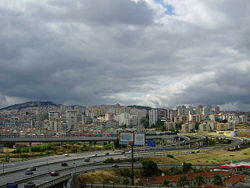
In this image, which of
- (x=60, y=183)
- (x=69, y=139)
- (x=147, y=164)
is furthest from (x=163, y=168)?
(x=69, y=139)

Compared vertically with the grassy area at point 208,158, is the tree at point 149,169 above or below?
above

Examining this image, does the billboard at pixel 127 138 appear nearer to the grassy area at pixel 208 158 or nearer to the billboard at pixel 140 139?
the billboard at pixel 140 139

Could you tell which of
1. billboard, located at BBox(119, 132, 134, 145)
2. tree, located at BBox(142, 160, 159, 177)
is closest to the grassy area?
tree, located at BBox(142, 160, 159, 177)

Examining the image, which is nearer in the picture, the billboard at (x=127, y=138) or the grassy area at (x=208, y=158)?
the billboard at (x=127, y=138)

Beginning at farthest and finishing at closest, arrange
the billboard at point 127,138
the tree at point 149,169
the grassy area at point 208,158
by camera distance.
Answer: the grassy area at point 208,158, the tree at point 149,169, the billboard at point 127,138

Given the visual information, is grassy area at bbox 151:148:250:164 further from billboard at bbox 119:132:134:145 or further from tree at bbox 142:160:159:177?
billboard at bbox 119:132:134:145

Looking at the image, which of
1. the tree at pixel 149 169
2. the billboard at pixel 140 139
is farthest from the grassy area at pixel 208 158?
the billboard at pixel 140 139

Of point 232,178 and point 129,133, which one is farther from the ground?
point 129,133

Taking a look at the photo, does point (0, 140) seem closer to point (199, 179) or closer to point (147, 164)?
point (147, 164)
